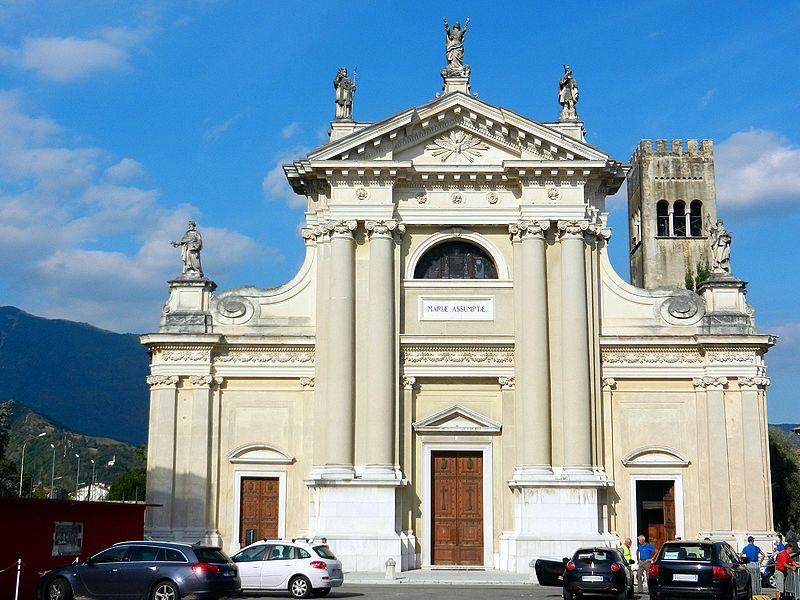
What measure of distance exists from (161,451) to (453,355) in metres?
9.49

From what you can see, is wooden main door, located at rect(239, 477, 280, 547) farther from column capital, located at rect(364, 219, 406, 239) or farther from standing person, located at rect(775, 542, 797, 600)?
standing person, located at rect(775, 542, 797, 600)

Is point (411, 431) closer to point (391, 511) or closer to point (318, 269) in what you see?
point (391, 511)

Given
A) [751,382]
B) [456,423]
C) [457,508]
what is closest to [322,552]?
[457,508]

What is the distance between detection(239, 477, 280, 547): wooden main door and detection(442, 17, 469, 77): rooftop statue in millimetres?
14716

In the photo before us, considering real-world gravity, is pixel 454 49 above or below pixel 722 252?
above

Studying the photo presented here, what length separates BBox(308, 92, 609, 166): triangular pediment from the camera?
32.7m

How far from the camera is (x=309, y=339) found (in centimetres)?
3294

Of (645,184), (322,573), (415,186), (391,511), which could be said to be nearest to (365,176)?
(415,186)

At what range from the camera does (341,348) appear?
32.1 m

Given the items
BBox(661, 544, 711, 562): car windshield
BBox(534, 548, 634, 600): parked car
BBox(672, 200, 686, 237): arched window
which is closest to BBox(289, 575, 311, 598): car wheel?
BBox(534, 548, 634, 600): parked car

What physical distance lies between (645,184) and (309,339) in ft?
156

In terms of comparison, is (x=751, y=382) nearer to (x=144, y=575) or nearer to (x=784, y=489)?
(x=144, y=575)

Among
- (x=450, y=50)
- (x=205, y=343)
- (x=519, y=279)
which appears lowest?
(x=205, y=343)

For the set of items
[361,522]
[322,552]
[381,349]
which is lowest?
[322,552]
